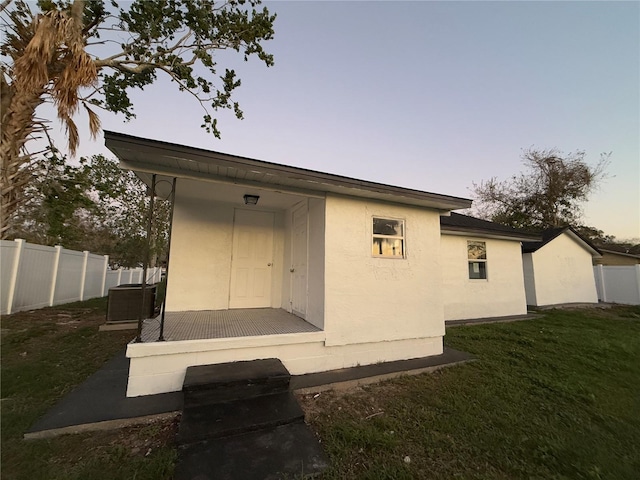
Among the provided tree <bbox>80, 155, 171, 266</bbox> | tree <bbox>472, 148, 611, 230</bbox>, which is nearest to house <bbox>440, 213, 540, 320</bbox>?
tree <bbox>80, 155, 171, 266</bbox>

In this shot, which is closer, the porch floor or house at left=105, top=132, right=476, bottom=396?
house at left=105, top=132, right=476, bottom=396

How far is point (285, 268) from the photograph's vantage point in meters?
5.68

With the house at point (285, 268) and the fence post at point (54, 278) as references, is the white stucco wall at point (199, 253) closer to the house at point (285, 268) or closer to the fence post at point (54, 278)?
the house at point (285, 268)

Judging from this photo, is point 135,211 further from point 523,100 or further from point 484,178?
point 484,178

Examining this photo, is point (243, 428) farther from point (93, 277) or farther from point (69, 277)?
point (93, 277)

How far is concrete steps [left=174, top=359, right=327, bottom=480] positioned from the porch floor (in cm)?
51

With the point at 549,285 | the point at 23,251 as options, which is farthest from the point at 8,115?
the point at 549,285

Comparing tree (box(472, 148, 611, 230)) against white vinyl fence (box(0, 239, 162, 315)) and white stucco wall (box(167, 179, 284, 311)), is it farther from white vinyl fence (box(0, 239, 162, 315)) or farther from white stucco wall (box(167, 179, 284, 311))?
white vinyl fence (box(0, 239, 162, 315))

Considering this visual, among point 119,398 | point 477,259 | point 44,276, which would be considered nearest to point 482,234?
point 477,259

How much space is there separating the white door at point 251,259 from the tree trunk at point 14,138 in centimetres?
519

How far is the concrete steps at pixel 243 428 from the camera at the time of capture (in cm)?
197

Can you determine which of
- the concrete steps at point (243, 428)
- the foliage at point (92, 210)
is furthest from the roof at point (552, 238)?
the foliage at point (92, 210)

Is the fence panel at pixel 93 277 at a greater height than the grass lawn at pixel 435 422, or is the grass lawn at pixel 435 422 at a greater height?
the fence panel at pixel 93 277

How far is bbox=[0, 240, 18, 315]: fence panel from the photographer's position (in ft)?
21.1
